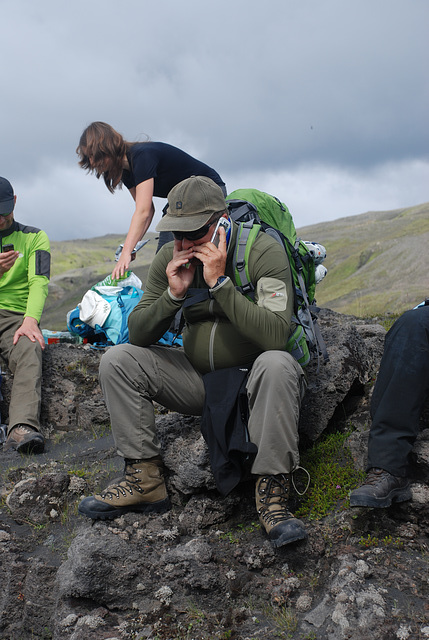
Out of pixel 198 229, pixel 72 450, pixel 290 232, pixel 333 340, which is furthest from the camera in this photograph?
pixel 72 450

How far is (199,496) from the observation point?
A: 5156 mm

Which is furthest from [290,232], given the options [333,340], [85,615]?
[85,615]

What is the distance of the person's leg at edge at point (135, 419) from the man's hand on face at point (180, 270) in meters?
0.69

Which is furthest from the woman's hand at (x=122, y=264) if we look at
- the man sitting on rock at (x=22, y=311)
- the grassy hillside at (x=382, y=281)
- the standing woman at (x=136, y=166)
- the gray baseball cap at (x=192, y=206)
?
the grassy hillside at (x=382, y=281)

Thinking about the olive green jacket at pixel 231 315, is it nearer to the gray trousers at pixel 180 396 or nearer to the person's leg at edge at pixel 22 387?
the gray trousers at pixel 180 396

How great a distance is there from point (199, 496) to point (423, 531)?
1947 mm

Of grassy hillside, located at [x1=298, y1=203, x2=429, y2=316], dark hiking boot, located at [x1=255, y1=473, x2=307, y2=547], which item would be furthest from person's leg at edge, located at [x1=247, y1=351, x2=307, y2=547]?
grassy hillside, located at [x1=298, y1=203, x2=429, y2=316]

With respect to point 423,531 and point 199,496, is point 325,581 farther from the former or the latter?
point 199,496

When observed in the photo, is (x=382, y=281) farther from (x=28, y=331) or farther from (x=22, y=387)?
(x=22, y=387)

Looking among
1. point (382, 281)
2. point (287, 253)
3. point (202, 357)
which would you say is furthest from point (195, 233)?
point (382, 281)

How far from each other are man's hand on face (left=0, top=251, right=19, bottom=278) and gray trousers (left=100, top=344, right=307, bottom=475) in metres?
4.06

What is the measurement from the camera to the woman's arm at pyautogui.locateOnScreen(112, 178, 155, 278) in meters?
7.27

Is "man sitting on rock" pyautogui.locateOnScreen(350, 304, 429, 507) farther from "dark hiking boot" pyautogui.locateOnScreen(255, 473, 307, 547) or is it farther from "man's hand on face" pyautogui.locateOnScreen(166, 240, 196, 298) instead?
"man's hand on face" pyautogui.locateOnScreen(166, 240, 196, 298)

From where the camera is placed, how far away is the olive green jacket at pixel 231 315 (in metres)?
4.61
